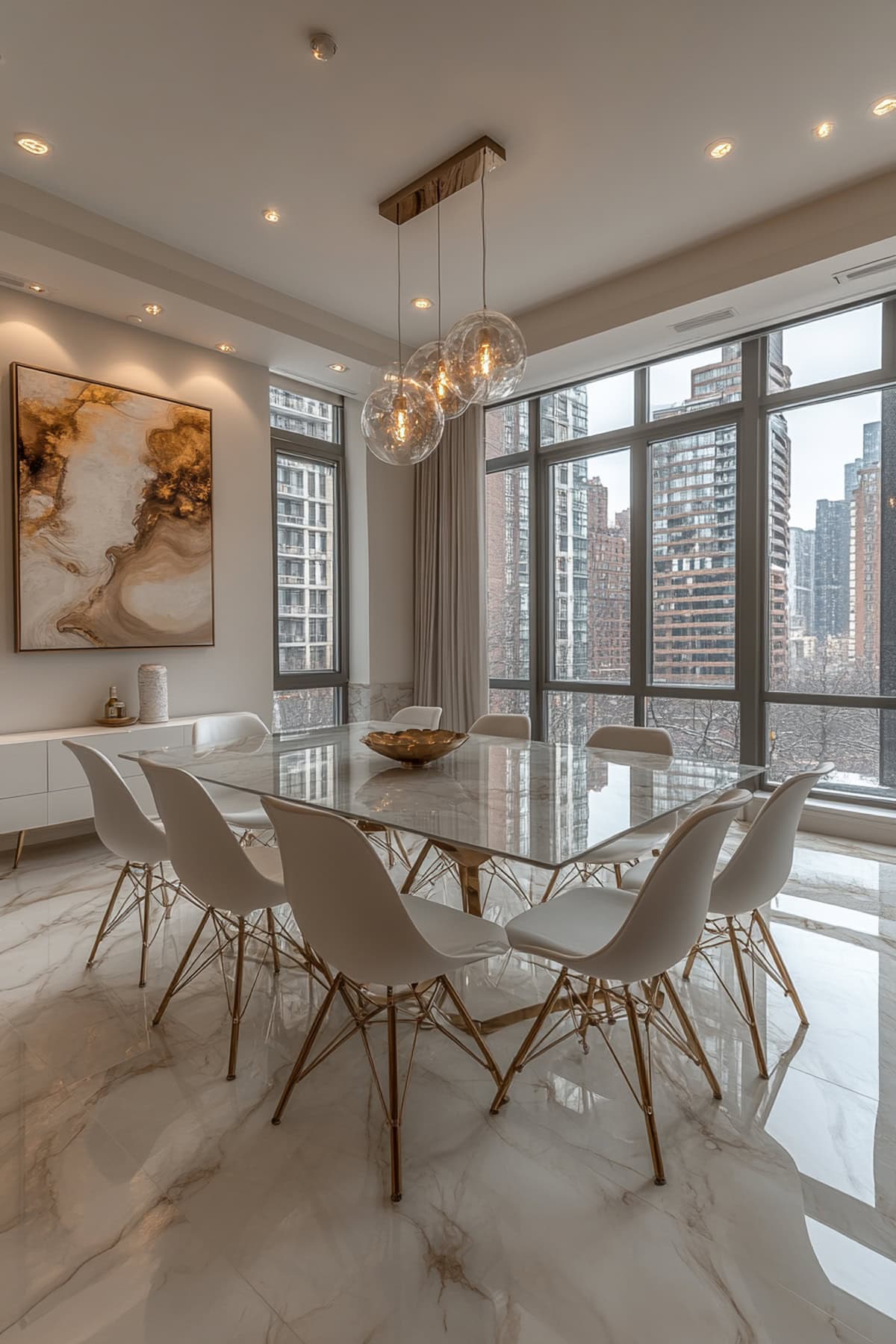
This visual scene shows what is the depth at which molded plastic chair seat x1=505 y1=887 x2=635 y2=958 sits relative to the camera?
5.66ft

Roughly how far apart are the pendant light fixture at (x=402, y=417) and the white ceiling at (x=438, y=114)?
39.2 inches

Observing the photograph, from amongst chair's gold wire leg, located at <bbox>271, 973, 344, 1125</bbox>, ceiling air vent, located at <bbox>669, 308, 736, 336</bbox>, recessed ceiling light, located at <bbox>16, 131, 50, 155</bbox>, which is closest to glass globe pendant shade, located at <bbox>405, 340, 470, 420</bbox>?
recessed ceiling light, located at <bbox>16, 131, 50, 155</bbox>

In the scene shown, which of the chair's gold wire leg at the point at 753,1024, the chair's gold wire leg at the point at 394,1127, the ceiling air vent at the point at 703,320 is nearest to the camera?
the chair's gold wire leg at the point at 394,1127

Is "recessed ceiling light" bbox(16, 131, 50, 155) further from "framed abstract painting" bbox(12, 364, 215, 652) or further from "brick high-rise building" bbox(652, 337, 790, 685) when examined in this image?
"brick high-rise building" bbox(652, 337, 790, 685)

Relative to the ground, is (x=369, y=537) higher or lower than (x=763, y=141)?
lower

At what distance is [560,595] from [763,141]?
2.92m

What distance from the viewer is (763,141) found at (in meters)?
2.97

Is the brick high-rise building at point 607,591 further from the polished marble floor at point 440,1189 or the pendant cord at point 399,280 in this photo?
the polished marble floor at point 440,1189

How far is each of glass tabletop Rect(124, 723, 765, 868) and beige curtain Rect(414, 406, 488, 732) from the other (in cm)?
229

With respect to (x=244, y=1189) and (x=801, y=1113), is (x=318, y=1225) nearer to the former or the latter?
(x=244, y=1189)

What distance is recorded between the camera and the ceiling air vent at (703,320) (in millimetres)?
3938

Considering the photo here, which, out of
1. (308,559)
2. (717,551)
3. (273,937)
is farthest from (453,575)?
(273,937)

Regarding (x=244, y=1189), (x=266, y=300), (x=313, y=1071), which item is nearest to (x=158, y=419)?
(x=266, y=300)

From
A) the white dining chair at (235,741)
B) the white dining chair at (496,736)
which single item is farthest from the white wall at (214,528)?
the white dining chair at (496,736)
